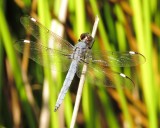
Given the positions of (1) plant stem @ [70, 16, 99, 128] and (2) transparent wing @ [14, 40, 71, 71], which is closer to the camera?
(1) plant stem @ [70, 16, 99, 128]

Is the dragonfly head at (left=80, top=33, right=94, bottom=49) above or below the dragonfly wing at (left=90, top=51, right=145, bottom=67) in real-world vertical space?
above

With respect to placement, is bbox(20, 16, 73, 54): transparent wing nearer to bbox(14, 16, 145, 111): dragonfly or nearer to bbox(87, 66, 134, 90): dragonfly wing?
bbox(14, 16, 145, 111): dragonfly

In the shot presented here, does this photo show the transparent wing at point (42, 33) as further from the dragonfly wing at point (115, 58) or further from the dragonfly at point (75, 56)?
the dragonfly wing at point (115, 58)

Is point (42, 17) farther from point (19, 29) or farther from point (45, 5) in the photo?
point (19, 29)

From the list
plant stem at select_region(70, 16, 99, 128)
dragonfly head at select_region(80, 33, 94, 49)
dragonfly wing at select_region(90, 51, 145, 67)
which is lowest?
plant stem at select_region(70, 16, 99, 128)

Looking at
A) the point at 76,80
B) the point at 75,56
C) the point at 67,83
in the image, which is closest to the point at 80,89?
the point at 67,83

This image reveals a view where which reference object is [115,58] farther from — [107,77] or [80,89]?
[80,89]

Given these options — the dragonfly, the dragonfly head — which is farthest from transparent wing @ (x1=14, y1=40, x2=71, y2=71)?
the dragonfly head

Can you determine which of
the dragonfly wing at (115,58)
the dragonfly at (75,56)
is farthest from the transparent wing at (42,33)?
the dragonfly wing at (115,58)

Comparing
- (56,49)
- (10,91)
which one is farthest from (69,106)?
(10,91)
